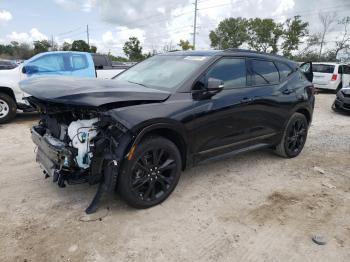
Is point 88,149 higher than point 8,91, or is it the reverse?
point 8,91

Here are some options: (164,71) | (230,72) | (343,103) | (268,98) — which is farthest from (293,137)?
(343,103)

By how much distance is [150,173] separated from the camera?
3.31 m

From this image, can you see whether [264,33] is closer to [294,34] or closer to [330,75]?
[294,34]

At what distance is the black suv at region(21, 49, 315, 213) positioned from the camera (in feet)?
9.94

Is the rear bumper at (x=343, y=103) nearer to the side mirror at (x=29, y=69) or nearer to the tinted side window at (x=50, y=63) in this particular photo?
the tinted side window at (x=50, y=63)

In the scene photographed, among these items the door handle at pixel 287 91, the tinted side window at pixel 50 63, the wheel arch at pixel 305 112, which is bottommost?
the wheel arch at pixel 305 112

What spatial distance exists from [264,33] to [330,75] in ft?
127

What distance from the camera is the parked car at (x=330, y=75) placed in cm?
1562

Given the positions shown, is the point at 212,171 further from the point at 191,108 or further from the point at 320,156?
the point at 320,156

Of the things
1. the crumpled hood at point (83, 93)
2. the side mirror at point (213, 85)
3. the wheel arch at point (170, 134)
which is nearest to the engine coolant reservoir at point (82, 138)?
the crumpled hood at point (83, 93)

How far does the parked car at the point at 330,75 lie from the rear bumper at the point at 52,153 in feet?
51.5

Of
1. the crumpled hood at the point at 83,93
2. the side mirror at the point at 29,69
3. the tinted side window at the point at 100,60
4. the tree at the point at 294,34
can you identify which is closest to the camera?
the crumpled hood at the point at 83,93

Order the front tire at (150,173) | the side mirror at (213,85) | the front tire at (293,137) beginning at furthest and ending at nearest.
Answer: the front tire at (293,137) < the side mirror at (213,85) < the front tire at (150,173)

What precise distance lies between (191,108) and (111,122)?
997 millimetres
